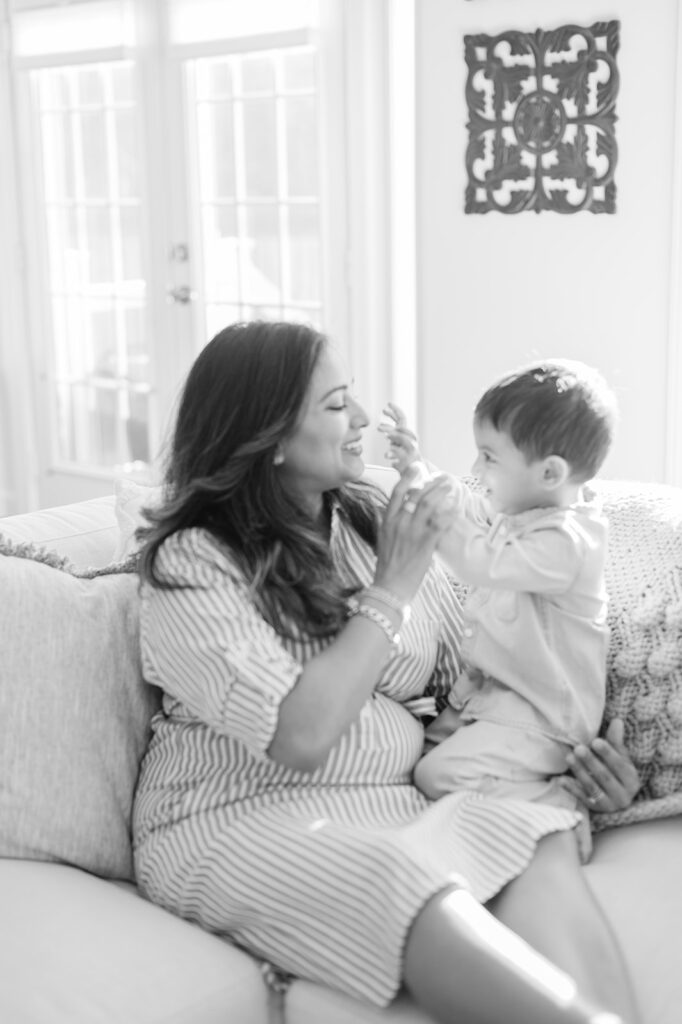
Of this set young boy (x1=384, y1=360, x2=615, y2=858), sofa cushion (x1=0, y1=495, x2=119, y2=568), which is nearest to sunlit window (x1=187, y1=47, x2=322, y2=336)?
sofa cushion (x1=0, y1=495, x2=119, y2=568)

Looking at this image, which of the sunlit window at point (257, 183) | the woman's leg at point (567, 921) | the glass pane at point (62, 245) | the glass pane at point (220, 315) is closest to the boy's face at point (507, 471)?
the woman's leg at point (567, 921)

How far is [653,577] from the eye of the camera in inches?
79.4

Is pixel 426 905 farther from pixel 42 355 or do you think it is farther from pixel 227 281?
pixel 42 355

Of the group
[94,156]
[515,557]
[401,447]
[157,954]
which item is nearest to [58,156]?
[94,156]

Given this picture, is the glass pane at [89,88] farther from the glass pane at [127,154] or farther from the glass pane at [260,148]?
the glass pane at [260,148]

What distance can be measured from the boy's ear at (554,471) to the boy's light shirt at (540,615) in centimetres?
4

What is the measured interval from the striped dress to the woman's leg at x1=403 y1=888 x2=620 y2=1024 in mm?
28

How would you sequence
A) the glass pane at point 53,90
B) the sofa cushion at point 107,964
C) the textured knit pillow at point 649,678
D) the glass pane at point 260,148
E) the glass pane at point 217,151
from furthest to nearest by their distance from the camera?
the glass pane at point 53,90 < the glass pane at point 217,151 < the glass pane at point 260,148 < the textured knit pillow at point 649,678 < the sofa cushion at point 107,964

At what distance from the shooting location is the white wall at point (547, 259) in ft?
12.7

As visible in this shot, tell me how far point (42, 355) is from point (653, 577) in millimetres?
4354

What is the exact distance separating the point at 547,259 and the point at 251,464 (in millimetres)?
2503

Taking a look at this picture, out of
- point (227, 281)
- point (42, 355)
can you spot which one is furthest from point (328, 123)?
point (42, 355)

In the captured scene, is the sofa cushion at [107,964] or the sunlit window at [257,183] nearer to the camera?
the sofa cushion at [107,964]

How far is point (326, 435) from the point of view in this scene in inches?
74.1
